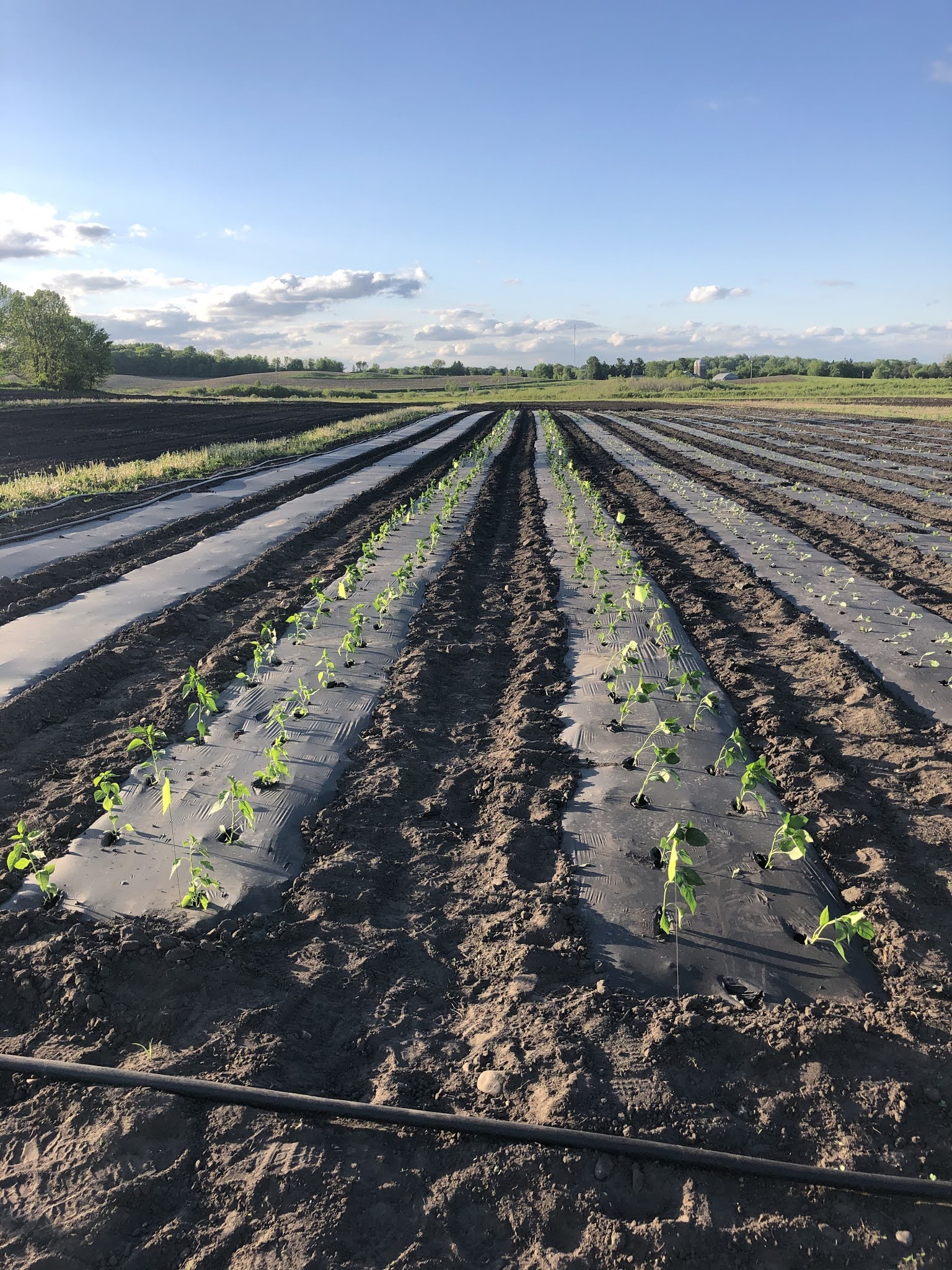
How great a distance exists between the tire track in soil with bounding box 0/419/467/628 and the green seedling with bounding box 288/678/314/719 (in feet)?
11.9

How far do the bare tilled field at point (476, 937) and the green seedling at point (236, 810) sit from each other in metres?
0.04

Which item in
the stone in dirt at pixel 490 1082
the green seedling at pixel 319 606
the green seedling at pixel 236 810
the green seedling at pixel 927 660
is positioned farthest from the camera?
the green seedling at pixel 319 606

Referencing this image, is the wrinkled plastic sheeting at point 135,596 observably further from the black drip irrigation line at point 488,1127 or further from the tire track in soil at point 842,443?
the tire track in soil at point 842,443

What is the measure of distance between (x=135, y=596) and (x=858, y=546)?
30.9 feet

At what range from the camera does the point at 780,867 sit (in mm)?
3377

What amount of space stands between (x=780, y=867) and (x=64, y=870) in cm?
351

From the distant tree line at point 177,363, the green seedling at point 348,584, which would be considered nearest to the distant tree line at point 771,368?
the distant tree line at point 177,363

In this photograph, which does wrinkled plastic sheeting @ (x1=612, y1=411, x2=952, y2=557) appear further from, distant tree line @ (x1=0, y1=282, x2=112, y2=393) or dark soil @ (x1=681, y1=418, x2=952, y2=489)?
distant tree line @ (x1=0, y1=282, x2=112, y2=393)

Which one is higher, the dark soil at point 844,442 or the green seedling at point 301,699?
the dark soil at point 844,442

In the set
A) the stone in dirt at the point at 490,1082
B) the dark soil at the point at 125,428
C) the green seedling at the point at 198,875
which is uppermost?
the dark soil at the point at 125,428

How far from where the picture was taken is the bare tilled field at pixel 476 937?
202 cm

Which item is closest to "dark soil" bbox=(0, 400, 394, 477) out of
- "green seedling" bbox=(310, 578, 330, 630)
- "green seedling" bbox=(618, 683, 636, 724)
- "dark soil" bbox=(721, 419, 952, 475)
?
"green seedling" bbox=(310, 578, 330, 630)


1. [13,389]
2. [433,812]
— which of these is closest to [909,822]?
[433,812]

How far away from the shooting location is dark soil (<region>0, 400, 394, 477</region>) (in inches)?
762
